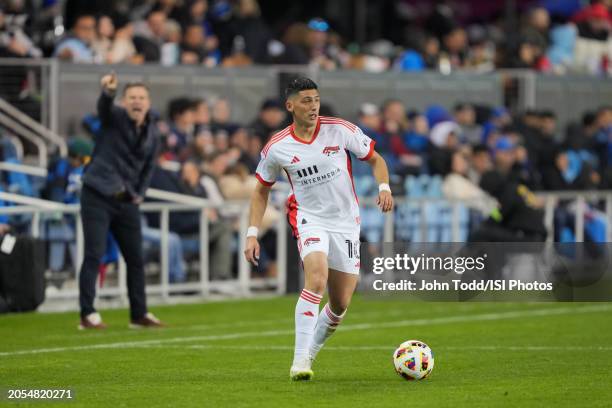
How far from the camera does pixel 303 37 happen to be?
21.9 meters

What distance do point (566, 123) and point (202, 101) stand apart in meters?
8.01

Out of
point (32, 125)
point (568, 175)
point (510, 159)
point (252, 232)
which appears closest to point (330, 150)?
point (252, 232)

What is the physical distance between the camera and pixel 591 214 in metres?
19.9

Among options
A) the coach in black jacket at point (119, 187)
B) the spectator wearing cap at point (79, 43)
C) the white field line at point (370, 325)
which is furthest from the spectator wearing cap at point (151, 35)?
the white field line at point (370, 325)

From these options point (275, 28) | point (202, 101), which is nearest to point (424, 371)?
point (202, 101)

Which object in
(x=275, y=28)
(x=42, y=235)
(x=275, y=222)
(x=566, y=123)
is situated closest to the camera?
(x=42, y=235)

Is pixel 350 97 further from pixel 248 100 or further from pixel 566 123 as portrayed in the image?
pixel 566 123

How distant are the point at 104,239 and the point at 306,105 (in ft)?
14.1

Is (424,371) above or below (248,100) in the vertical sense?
below

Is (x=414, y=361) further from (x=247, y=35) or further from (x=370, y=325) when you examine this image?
(x=247, y=35)

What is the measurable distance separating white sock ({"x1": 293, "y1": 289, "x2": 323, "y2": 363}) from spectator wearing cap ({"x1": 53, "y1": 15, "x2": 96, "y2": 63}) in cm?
940

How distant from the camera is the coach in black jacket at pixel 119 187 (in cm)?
1343

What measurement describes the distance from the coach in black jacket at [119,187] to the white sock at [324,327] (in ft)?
12.8

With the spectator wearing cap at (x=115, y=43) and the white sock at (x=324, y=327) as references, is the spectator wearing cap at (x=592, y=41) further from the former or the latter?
the white sock at (x=324, y=327)
